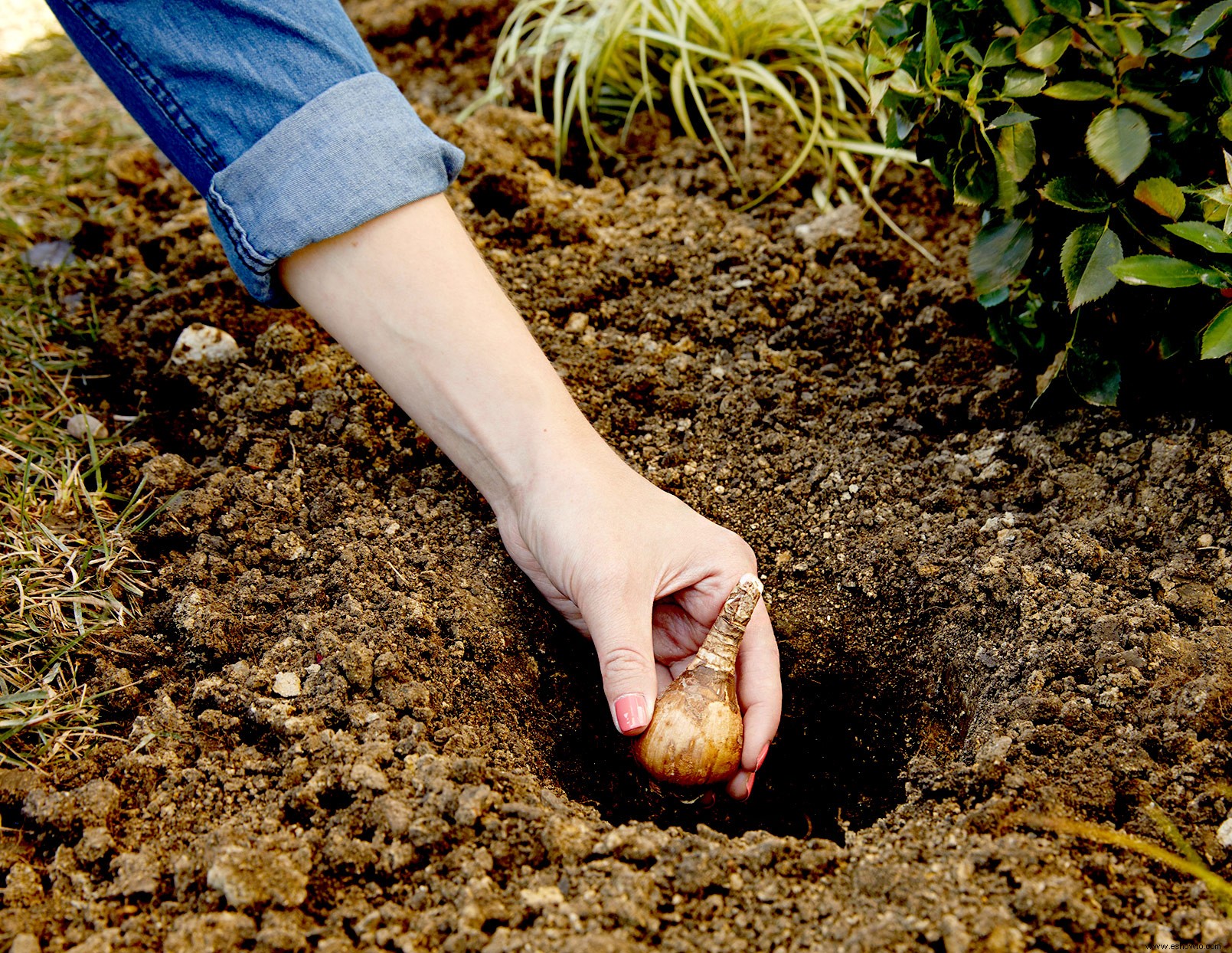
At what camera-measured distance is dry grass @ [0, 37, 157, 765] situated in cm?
166

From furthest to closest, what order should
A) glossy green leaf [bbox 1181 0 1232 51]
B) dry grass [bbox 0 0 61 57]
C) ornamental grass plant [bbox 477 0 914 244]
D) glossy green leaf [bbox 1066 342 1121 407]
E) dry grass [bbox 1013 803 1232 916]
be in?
dry grass [bbox 0 0 61 57]
ornamental grass plant [bbox 477 0 914 244]
glossy green leaf [bbox 1066 342 1121 407]
glossy green leaf [bbox 1181 0 1232 51]
dry grass [bbox 1013 803 1232 916]

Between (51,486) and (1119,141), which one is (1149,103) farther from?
(51,486)

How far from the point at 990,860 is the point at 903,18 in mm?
1613

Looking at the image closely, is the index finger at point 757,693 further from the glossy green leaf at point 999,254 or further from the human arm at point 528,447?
the glossy green leaf at point 999,254

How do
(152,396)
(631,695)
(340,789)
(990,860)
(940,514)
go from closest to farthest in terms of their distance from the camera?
(990,860), (340,789), (631,695), (940,514), (152,396)

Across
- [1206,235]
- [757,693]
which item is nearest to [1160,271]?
[1206,235]

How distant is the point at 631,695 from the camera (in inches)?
65.1

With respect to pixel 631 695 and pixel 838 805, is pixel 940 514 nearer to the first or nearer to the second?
pixel 838 805

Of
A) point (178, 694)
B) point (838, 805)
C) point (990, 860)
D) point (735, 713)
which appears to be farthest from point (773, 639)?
point (178, 694)

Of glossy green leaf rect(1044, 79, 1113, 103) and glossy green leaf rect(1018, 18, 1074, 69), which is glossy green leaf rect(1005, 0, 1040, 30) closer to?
glossy green leaf rect(1018, 18, 1074, 69)

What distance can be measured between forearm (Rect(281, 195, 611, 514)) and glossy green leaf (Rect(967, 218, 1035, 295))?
3.00ft

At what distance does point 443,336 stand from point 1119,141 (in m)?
1.29

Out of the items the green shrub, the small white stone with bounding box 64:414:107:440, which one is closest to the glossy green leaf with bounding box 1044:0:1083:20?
the green shrub

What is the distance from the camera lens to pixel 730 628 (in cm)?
172
